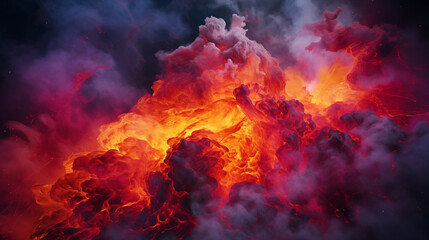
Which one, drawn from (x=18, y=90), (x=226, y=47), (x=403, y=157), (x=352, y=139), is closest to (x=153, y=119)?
(x=226, y=47)

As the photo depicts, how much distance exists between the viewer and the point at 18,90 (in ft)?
23.3

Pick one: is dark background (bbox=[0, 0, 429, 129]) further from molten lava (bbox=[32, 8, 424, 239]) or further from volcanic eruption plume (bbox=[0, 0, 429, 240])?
molten lava (bbox=[32, 8, 424, 239])

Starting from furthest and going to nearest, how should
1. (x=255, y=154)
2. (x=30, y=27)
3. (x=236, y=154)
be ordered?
(x=30, y=27)
(x=236, y=154)
(x=255, y=154)

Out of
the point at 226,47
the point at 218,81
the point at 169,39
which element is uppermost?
the point at 169,39

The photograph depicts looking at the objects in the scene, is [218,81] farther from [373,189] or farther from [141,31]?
[373,189]

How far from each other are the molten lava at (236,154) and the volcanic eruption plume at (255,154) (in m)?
0.03

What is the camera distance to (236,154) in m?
6.59

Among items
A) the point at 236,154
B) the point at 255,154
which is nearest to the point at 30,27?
the point at 236,154

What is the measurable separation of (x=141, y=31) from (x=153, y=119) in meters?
4.17

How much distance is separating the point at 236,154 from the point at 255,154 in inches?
25.5

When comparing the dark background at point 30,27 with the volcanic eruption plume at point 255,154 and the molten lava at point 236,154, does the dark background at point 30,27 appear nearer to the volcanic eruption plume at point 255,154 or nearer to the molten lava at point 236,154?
the volcanic eruption plume at point 255,154


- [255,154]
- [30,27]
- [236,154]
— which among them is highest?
[30,27]

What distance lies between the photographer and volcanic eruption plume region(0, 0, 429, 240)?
4.76 metres

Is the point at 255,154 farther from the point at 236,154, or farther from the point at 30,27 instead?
the point at 30,27
